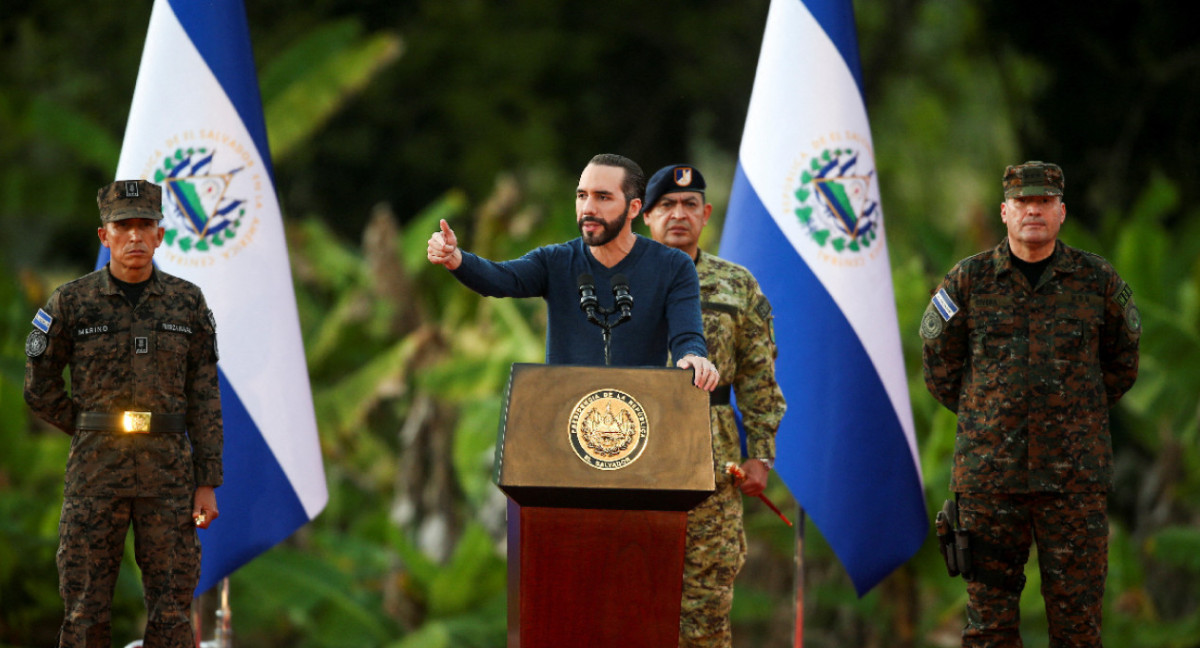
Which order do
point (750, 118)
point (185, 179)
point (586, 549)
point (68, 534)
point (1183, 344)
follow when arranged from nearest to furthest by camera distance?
1. point (586, 549)
2. point (68, 534)
3. point (185, 179)
4. point (750, 118)
5. point (1183, 344)

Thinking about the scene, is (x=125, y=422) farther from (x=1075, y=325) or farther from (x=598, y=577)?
(x=1075, y=325)

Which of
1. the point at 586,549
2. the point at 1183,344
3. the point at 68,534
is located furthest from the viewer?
the point at 1183,344

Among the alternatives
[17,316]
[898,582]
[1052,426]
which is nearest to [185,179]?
[1052,426]

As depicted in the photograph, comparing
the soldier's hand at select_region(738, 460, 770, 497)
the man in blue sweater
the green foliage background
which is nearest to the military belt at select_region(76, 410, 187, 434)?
the man in blue sweater

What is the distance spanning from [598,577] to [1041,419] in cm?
158

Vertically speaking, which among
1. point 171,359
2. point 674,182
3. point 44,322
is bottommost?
point 171,359

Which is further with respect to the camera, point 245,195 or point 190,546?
point 245,195

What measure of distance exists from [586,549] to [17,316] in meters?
6.85

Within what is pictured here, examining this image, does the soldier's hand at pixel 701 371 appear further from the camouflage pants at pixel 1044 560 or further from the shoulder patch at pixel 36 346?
the shoulder patch at pixel 36 346

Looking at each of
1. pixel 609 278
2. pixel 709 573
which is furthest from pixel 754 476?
pixel 609 278

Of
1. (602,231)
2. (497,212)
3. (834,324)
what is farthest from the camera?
(497,212)

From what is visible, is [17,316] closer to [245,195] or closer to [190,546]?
[245,195]

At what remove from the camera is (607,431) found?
3.34m

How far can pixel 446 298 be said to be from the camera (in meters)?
11.2
